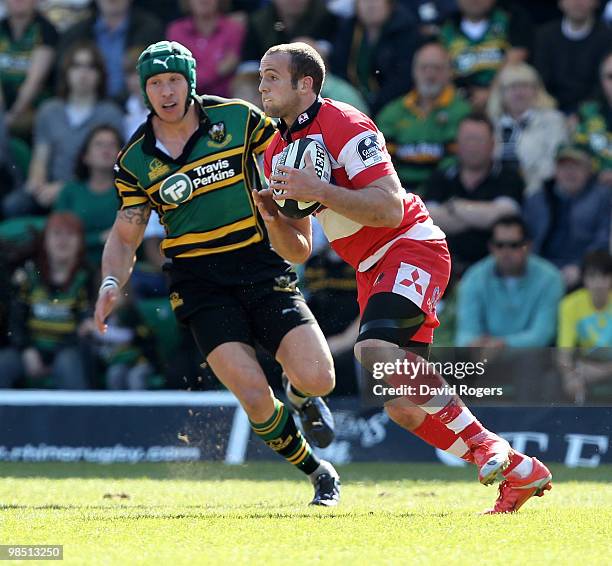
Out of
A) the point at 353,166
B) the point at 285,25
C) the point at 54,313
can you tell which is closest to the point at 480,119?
the point at 285,25

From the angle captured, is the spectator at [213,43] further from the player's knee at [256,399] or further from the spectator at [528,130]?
the player's knee at [256,399]

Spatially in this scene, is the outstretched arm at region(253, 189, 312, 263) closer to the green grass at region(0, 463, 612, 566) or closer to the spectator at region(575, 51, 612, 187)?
the green grass at region(0, 463, 612, 566)

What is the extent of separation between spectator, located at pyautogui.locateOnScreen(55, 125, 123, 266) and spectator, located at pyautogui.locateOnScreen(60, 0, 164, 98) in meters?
1.06

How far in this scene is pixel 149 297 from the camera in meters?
11.8

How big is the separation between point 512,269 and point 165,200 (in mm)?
4450

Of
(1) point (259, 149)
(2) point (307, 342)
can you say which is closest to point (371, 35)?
(1) point (259, 149)

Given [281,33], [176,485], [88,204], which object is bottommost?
[176,485]

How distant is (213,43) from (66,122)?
168 cm

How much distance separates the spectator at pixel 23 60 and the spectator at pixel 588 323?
5991mm

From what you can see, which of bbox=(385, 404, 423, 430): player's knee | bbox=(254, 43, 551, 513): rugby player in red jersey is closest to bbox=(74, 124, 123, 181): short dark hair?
bbox=(254, 43, 551, 513): rugby player in red jersey

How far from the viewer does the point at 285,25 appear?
499 inches

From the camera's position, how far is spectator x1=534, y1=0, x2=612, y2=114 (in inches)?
476

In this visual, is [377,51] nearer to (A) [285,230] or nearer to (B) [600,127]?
(B) [600,127]

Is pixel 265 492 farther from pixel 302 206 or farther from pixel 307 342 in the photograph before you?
pixel 302 206
